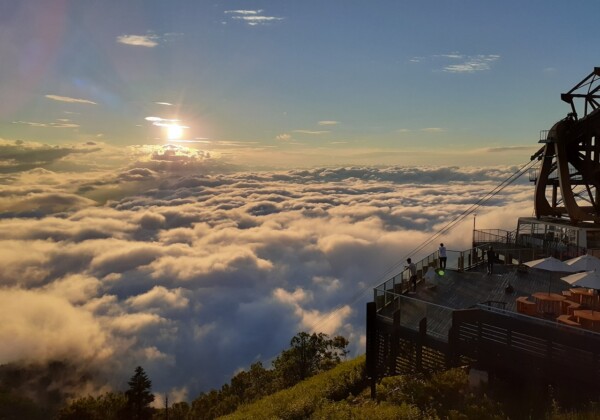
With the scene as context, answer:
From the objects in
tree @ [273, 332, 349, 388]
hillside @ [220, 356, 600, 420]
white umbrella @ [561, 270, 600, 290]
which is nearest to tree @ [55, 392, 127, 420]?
tree @ [273, 332, 349, 388]

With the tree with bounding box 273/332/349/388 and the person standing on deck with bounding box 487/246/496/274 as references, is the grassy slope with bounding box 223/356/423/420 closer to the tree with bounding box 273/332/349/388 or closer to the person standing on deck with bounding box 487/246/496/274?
the person standing on deck with bounding box 487/246/496/274

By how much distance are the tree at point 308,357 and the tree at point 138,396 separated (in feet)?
101

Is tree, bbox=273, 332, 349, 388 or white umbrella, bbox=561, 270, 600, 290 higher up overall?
white umbrella, bbox=561, 270, 600, 290

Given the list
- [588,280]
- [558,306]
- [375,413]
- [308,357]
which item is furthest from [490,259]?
[308,357]

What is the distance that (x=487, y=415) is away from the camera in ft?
36.8

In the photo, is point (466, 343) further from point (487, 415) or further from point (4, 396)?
point (4, 396)

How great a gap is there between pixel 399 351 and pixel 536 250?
52.7 ft

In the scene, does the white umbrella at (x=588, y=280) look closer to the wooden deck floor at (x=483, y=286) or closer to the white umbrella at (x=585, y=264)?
the white umbrella at (x=585, y=264)

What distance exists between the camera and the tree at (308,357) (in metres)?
43.7

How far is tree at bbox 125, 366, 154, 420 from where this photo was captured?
219 ft

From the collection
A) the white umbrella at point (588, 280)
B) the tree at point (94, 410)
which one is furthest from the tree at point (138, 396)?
the white umbrella at point (588, 280)

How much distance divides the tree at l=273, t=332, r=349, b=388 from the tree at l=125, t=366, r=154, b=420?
30827 mm

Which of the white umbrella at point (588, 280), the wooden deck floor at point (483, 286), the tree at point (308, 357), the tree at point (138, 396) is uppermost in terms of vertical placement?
the white umbrella at point (588, 280)

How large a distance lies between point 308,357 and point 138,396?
37.1 meters
